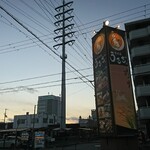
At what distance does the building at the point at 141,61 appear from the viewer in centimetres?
4019

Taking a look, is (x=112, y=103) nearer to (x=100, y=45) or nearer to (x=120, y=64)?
(x=120, y=64)

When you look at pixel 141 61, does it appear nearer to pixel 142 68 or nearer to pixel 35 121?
pixel 142 68

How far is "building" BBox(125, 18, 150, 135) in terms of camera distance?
40188 mm

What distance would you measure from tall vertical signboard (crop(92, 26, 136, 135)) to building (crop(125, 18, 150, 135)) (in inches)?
654

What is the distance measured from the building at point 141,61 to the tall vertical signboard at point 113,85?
54.5 ft

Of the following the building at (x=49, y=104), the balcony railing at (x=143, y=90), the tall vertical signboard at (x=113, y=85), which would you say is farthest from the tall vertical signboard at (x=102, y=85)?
the building at (x=49, y=104)

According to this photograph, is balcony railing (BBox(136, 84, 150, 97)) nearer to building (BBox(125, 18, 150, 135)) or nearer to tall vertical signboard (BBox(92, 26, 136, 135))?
building (BBox(125, 18, 150, 135))

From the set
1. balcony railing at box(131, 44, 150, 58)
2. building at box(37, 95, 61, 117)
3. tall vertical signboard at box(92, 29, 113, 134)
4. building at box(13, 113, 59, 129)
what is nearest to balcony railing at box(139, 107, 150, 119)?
balcony railing at box(131, 44, 150, 58)

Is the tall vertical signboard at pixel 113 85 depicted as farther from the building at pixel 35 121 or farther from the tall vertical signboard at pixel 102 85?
the building at pixel 35 121

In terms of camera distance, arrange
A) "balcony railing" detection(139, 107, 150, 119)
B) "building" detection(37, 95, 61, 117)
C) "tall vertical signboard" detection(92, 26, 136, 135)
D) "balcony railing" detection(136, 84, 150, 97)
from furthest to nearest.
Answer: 1. "building" detection(37, 95, 61, 117)
2. "balcony railing" detection(136, 84, 150, 97)
3. "balcony railing" detection(139, 107, 150, 119)
4. "tall vertical signboard" detection(92, 26, 136, 135)

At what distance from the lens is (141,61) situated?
145ft

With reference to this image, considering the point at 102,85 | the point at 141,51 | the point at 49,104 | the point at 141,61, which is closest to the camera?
the point at 102,85

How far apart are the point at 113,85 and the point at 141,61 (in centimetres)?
2445

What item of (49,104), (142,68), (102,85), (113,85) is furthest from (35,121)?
(113,85)
